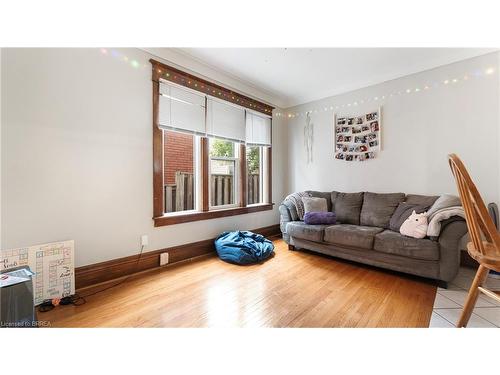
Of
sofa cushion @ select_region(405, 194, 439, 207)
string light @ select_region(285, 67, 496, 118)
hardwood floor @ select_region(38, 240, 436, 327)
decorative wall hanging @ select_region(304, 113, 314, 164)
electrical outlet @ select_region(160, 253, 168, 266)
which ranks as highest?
string light @ select_region(285, 67, 496, 118)

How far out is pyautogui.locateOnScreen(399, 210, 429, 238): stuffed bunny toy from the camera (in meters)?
2.28

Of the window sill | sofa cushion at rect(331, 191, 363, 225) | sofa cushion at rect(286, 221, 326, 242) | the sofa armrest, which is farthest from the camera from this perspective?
sofa cushion at rect(331, 191, 363, 225)

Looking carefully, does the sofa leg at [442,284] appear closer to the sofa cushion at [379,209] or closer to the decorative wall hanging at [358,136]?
the sofa cushion at [379,209]

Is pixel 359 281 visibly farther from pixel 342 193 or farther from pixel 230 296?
pixel 342 193

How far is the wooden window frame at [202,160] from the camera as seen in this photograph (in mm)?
2594

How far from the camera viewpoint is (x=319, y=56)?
2.81 metres

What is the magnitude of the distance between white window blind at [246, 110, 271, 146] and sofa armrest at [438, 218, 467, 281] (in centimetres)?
275

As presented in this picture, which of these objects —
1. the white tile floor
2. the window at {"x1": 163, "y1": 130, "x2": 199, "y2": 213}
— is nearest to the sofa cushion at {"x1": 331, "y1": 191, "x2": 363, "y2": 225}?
the white tile floor

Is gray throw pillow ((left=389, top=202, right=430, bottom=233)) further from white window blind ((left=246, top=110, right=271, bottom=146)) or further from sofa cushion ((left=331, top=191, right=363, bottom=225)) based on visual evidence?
white window blind ((left=246, top=110, right=271, bottom=146))

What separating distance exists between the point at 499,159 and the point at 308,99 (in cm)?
269

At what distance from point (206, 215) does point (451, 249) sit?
2683mm

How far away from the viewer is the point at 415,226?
2.33 meters
